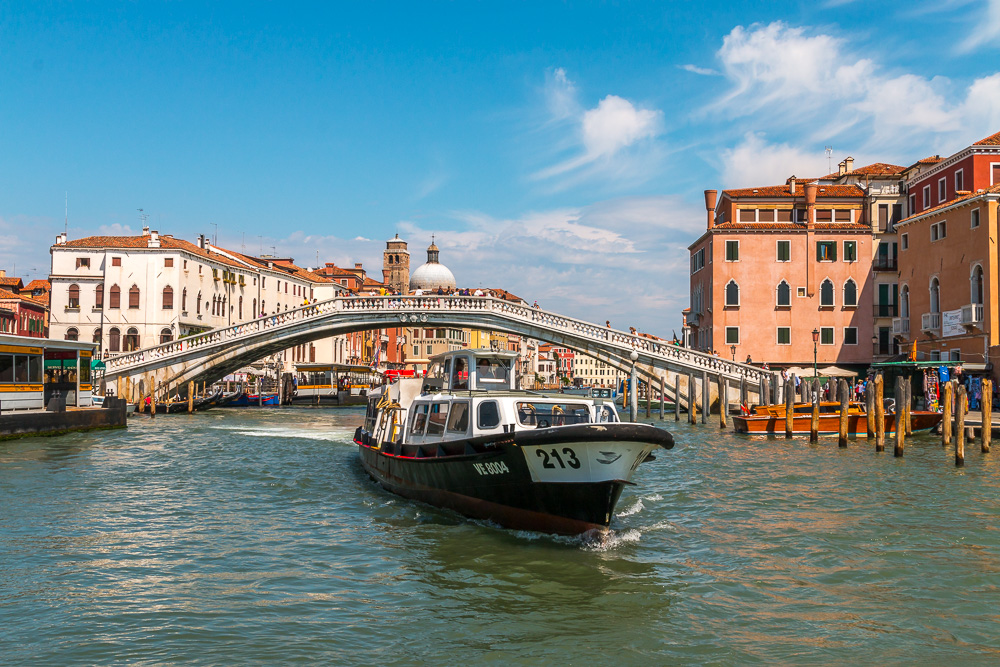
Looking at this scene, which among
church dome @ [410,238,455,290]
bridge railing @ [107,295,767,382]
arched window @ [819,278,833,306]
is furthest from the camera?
church dome @ [410,238,455,290]

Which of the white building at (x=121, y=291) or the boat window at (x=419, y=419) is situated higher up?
the white building at (x=121, y=291)

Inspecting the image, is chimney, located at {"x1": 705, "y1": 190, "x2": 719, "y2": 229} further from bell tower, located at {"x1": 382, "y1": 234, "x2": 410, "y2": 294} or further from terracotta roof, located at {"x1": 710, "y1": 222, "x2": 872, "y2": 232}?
bell tower, located at {"x1": 382, "y1": 234, "x2": 410, "y2": 294}

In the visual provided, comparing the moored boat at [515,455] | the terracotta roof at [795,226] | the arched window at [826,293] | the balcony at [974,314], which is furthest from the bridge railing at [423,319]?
the moored boat at [515,455]

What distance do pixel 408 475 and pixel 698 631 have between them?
6.60m

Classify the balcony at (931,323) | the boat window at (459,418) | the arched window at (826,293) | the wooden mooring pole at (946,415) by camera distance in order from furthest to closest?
the arched window at (826,293), the balcony at (931,323), the wooden mooring pole at (946,415), the boat window at (459,418)

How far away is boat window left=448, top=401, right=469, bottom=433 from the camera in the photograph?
11656mm

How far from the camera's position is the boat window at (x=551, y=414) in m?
11.2

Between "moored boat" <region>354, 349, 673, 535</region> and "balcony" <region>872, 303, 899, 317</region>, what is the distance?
26.3m

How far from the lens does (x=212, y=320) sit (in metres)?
47.7

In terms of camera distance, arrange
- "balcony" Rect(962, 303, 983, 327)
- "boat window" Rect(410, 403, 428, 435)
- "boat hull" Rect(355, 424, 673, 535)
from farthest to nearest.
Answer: "balcony" Rect(962, 303, 983, 327) → "boat window" Rect(410, 403, 428, 435) → "boat hull" Rect(355, 424, 673, 535)

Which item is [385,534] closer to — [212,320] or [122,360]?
[122,360]

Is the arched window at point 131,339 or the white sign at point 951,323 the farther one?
the arched window at point 131,339

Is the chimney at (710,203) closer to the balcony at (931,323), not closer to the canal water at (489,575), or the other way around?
the balcony at (931,323)

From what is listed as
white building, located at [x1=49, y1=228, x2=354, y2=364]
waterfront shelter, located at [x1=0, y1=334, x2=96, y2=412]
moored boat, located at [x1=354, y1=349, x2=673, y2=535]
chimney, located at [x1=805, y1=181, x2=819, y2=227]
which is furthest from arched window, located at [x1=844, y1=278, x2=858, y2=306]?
white building, located at [x1=49, y1=228, x2=354, y2=364]
